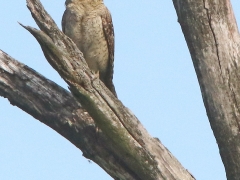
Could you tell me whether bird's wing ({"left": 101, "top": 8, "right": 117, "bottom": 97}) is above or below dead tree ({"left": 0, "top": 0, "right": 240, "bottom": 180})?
above

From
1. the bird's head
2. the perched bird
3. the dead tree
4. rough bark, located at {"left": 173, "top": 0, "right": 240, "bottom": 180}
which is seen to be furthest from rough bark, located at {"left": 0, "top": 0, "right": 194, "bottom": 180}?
the bird's head

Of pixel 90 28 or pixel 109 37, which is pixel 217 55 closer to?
pixel 90 28

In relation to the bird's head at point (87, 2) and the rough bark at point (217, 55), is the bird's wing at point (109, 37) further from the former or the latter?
the rough bark at point (217, 55)

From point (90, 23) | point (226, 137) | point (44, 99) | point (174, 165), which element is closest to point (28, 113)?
point (44, 99)

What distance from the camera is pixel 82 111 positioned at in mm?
4684

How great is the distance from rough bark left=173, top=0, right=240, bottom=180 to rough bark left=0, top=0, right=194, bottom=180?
0.49m

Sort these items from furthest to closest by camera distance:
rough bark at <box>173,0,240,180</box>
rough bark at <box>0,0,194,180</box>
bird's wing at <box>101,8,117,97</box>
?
bird's wing at <box>101,8,117,97</box> → rough bark at <box>173,0,240,180</box> → rough bark at <box>0,0,194,180</box>

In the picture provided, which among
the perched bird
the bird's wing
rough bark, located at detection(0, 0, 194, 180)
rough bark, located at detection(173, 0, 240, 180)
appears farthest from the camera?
the bird's wing

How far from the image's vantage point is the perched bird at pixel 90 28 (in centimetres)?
679

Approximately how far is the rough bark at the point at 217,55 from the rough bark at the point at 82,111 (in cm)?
49

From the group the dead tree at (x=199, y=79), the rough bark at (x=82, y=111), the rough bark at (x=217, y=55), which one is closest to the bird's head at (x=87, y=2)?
the rough bark at (x=82, y=111)

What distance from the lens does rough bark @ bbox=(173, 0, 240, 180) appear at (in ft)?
13.7

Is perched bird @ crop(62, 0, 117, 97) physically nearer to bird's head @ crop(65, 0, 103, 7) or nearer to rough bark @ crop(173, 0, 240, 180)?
bird's head @ crop(65, 0, 103, 7)

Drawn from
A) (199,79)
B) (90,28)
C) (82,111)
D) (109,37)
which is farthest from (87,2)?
(199,79)
